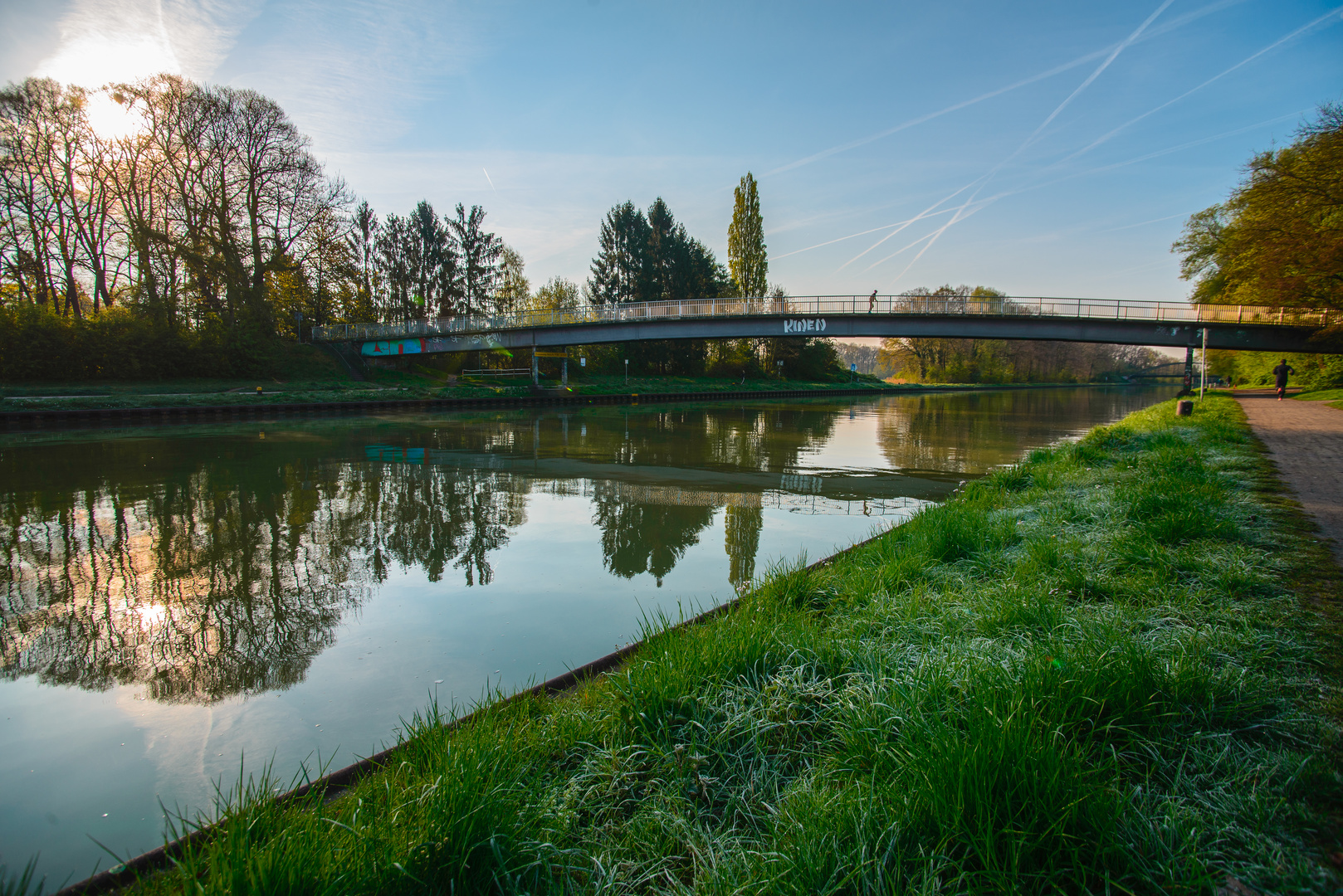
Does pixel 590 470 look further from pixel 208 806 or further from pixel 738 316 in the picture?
pixel 738 316

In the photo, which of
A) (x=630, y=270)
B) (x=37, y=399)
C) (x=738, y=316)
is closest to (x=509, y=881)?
(x=37, y=399)

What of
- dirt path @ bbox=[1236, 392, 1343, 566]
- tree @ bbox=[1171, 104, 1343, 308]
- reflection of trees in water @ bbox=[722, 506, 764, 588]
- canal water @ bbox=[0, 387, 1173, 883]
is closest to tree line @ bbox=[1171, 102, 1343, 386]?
tree @ bbox=[1171, 104, 1343, 308]

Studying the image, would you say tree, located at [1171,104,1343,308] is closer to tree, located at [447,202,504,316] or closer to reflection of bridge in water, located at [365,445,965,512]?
reflection of bridge in water, located at [365,445,965,512]

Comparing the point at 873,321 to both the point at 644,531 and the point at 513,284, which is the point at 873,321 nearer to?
the point at 644,531

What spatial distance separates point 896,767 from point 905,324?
29.1 meters

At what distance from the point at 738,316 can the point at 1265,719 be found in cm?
3012

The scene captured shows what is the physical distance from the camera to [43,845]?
2502mm

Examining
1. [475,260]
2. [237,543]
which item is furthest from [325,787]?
[475,260]

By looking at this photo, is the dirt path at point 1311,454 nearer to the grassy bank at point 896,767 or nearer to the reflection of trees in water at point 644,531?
the grassy bank at point 896,767

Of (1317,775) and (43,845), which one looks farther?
(43,845)

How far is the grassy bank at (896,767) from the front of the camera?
168cm

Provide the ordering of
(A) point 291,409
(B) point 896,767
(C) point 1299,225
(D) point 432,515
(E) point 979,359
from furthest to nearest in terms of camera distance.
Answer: (E) point 979,359 < (A) point 291,409 < (C) point 1299,225 < (D) point 432,515 < (B) point 896,767

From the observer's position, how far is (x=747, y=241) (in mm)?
55375

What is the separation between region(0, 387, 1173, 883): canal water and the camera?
10.3 feet
